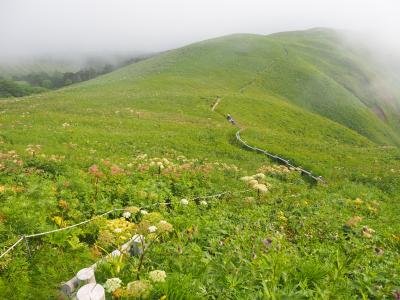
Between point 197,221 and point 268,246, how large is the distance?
297 cm

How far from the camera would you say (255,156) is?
28.4 m

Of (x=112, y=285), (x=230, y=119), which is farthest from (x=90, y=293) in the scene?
(x=230, y=119)

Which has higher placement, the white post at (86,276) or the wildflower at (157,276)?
the white post at (86,276)

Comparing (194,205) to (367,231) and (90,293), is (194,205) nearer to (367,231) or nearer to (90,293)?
(367,231)

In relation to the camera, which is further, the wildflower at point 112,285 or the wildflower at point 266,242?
the wildflower at point 266,242

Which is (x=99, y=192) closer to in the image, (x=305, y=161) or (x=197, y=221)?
(x=197, y=221)

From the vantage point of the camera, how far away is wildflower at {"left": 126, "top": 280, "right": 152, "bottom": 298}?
6281 mm

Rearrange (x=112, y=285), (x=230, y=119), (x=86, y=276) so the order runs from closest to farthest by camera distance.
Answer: (x=112, y=285)
(x=86, y=276)
(x=230, y=119)

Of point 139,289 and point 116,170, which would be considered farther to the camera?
point 116,170

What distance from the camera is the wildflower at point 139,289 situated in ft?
20.6

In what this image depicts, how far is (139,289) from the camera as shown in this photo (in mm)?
6293

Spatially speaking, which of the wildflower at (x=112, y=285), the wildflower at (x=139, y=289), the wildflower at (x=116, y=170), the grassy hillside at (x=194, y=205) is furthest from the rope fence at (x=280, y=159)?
the wildflower at (x=112, y=285)

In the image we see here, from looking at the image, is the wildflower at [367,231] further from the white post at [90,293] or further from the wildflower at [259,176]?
the white post at [90,293]

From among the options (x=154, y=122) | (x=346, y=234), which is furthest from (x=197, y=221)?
(x=154, y=122)
